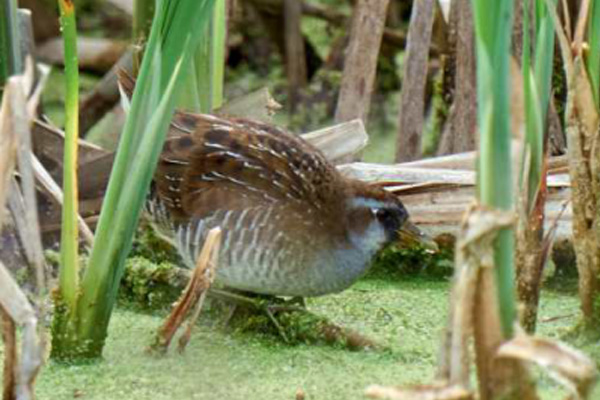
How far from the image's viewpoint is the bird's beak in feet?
11.9

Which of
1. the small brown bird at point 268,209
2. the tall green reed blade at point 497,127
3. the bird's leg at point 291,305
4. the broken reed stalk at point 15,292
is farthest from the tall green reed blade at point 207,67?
the tall green reed blade at point 497,127

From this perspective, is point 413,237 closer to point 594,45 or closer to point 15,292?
point 594,45

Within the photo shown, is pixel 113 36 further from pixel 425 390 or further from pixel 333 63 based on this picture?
pixel 425 390

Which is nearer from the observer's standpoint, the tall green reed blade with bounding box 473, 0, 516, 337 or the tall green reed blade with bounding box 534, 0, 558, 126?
the tall green reed blade with bounding box 473, 0, 516, 337

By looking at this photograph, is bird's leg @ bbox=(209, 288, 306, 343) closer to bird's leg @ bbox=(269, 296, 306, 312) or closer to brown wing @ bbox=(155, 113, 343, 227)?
bird's leg @ bbox=(269, 296, 306, 312)

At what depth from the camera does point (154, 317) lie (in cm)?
354

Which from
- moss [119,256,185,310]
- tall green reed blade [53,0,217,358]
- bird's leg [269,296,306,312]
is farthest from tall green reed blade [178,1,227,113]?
tall green reed blade [53,0,217,358]

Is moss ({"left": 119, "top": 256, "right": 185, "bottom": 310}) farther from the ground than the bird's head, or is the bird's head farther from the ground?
the bird's head

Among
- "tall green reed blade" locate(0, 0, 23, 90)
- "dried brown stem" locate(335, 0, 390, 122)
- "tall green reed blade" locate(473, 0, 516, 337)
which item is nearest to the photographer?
"tall green reed blade" locate(473, 0, 516, 337)

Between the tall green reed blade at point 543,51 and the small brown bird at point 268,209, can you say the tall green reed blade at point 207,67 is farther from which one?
the tall green reed blade at point 543,51

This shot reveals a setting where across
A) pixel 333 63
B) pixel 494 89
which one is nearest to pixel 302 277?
pixel 494 89

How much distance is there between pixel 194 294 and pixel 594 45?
94 centimetres

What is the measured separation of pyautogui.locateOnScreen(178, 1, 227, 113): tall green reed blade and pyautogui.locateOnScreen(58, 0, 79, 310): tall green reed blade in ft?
3.01

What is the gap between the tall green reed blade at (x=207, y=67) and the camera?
385 centimetres
